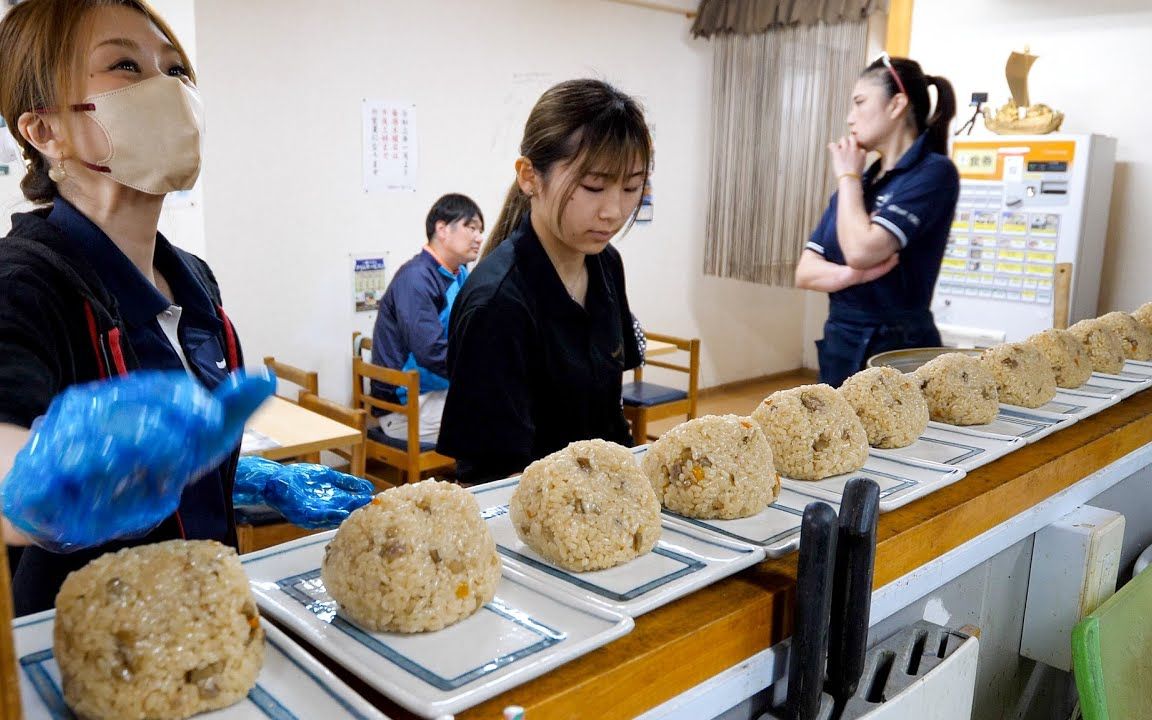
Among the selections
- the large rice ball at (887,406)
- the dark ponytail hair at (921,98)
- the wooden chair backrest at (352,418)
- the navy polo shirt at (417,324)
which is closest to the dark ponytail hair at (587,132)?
the large rice ball at (887,406)

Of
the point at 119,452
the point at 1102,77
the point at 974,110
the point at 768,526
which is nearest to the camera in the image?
the point at 119,452

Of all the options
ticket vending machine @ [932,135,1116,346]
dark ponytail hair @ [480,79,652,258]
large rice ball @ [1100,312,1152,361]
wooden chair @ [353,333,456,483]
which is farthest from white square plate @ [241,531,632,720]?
ticket vending machine @ [932,135,1116,346]

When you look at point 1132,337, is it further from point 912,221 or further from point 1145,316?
point 912,221

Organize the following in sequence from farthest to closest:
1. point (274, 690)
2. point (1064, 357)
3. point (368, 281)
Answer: point (368, 281)
point (1064, 357)
point (274, 690)

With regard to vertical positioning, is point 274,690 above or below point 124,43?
below

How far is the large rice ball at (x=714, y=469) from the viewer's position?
3.14 ft

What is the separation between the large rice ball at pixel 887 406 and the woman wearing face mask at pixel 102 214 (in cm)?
85

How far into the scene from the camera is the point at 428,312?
3.52 meters

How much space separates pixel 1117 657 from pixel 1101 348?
748 mm

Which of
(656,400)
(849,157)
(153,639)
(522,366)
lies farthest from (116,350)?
(656,400)

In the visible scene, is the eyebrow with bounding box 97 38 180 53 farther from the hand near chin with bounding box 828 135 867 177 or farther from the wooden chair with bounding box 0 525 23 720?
the hand near chin with bounding box 828 135 867 177

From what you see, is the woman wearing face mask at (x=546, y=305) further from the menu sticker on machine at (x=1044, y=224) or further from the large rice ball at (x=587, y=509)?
the menu sticker on machine at (x=1044, y=224)

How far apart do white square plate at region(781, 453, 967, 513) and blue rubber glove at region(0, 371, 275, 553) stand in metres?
0.70

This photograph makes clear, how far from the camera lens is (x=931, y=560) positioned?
1.06m
